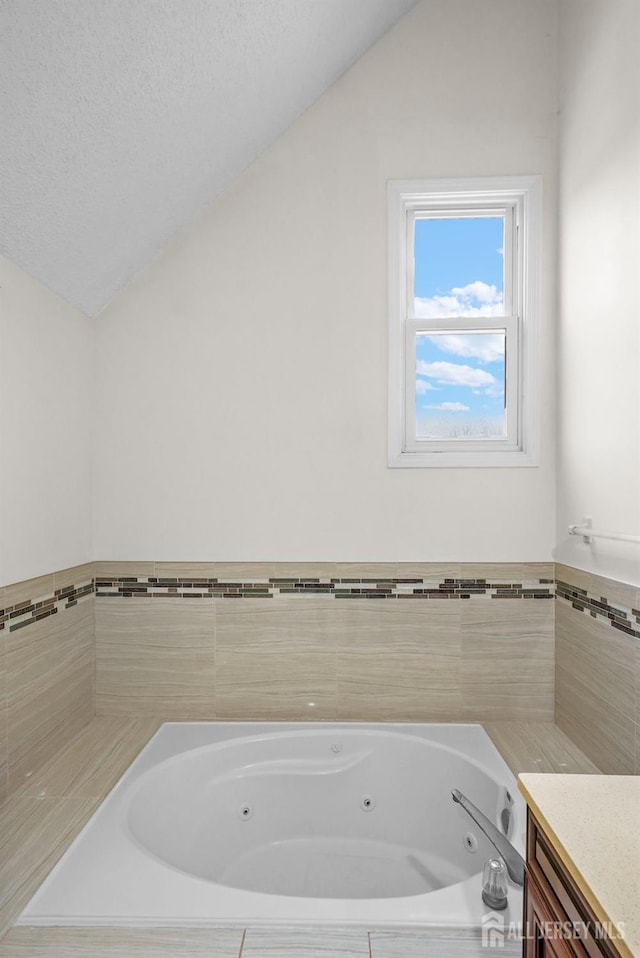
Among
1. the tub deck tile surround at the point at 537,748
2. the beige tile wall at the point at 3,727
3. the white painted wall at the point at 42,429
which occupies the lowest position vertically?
the tub deck tile surround at the point at 537,748

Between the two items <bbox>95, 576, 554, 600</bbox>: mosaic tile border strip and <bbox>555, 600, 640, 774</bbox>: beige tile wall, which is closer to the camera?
<bbox>555, 600, 640, 774</bbox>: beige tile wall

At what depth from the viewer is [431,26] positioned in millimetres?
2365

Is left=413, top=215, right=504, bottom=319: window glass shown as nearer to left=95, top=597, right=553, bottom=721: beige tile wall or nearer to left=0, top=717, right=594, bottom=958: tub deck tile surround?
left=95, top=597, right=553, bottom=721: beige tile wall

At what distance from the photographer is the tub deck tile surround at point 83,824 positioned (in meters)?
1.26

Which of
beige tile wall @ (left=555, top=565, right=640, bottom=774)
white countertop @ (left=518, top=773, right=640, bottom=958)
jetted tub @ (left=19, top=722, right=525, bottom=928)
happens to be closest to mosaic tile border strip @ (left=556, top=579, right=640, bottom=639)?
beige tile wall @ (left=555, top=565, right=640, bottom=774)

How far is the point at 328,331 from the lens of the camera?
239 centimetres

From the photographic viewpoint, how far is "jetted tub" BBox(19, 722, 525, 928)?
190cm

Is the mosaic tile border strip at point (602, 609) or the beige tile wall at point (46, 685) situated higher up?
the mosaic tile border strip at point (602, 609)

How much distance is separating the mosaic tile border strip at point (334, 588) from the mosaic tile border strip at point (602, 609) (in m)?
0.12

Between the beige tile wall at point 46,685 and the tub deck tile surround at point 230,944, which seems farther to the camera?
the beige tile wall at point 46,685

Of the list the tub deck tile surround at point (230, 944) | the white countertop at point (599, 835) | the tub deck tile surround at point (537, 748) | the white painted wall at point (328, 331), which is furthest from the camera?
the white painted wall at point (328, 331)

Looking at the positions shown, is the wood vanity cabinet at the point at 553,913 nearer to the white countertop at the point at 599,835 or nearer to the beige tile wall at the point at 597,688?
the white countertop at the point at 599,835

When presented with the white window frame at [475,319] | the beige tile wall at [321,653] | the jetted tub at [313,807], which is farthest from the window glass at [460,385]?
the jetted tub at [313,807]

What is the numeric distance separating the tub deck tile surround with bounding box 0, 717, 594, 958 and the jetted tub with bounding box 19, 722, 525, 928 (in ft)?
0.24
